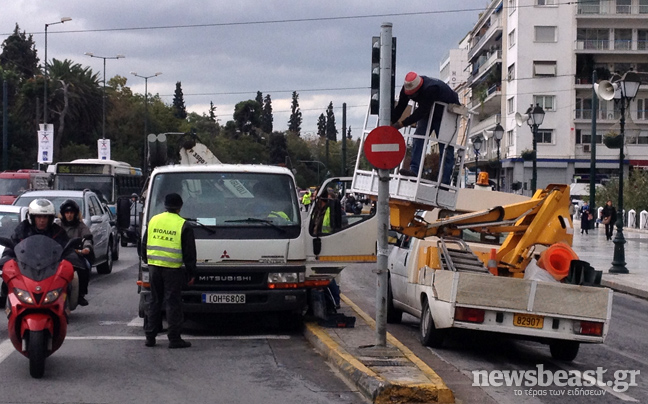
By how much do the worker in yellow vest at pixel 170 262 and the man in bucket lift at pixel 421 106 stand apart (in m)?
2.78

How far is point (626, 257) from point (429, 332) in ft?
68.7

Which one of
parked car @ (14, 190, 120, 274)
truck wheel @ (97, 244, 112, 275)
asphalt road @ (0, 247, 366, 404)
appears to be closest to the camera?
asphalt road @ (0, 247, 366, 404)

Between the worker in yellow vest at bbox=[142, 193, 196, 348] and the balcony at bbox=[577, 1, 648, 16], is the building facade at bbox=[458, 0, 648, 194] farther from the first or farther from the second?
the worker in yellow vest at bbox=[142, 193, 196, 348]

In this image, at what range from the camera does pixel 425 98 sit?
11.0 metres

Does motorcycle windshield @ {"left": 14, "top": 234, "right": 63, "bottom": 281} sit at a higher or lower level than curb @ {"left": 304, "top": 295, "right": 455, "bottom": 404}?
higher

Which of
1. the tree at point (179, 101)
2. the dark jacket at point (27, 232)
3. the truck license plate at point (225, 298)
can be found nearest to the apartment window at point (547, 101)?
the truck license plate at point (225, 298)

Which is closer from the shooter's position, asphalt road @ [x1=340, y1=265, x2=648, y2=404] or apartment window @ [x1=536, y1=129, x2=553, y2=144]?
asphalt road @ [x1=340, y1=265, x2=648, y2=404]

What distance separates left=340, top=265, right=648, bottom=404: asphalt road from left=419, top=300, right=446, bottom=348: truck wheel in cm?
8

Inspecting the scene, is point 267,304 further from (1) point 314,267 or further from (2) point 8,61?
(2) point 8,61

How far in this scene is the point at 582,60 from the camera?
6781 cm

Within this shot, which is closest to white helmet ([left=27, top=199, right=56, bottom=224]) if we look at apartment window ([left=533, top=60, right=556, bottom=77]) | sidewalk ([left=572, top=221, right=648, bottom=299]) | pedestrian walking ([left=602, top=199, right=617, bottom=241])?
sidewalk ([left=572, top=221, right=648, bottom=299])

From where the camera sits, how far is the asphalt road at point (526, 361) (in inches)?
331

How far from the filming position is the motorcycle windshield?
8.52 meters

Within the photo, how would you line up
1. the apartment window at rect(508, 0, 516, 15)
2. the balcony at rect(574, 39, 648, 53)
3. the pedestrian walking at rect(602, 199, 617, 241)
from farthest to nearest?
1. the apartment window at rect(508, 0, 516, 15)
2. the balcony at rect(574, 39, 648, 53)
3. the pedestrian walking at rect(602, 199, 617, 241)
